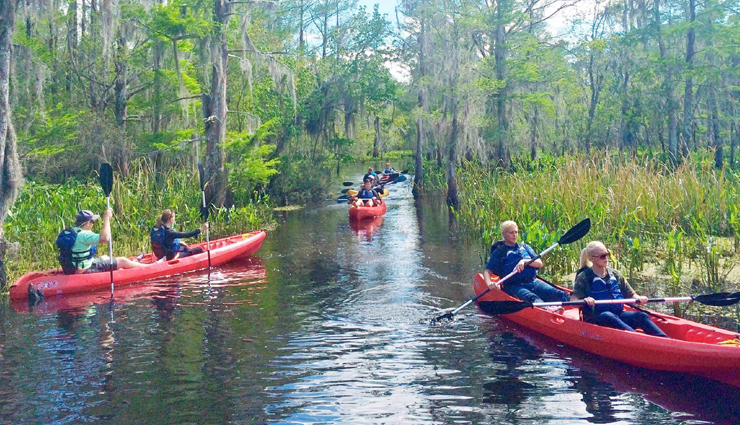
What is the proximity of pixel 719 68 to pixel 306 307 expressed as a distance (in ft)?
58.6

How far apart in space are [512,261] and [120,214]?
8.51 metres

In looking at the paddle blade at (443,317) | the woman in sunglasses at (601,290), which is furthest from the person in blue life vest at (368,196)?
the woman in sunglasses at (601,290)

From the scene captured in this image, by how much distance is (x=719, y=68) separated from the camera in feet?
69.9

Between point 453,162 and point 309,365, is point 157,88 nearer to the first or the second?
point 453,162

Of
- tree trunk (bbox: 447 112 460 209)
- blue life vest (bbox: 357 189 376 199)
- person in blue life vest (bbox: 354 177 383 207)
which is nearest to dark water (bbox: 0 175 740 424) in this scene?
person in blue life vest (bbox: 354 177 383 207)

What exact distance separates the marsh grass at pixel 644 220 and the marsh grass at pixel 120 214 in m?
6.50

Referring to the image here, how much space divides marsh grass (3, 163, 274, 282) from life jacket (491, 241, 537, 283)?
23.4 ft

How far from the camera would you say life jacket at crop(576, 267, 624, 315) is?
6852 millimetres

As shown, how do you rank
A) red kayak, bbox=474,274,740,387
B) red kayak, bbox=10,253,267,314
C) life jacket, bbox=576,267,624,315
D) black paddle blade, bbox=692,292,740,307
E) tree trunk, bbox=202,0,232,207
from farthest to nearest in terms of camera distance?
tree trunk, bbox=202,0,232,207, red kayak, bbox=10,253,267,314, life jacket, bbox=576,267,624,315, black paddle blade, bbox=692,292,740,307, red kayak, bbox=474,274,740,387

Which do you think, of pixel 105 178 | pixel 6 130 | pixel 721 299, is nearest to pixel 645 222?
pixel 721 299

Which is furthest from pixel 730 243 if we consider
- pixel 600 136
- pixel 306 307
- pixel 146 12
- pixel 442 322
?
pixel 600 136

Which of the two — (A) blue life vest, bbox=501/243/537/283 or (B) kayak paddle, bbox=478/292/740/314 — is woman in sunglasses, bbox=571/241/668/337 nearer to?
(B) kayak paddle, bbox=478/292/740/314

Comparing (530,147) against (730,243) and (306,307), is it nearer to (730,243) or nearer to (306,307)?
(730,243)

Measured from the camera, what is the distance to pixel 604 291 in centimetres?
686
